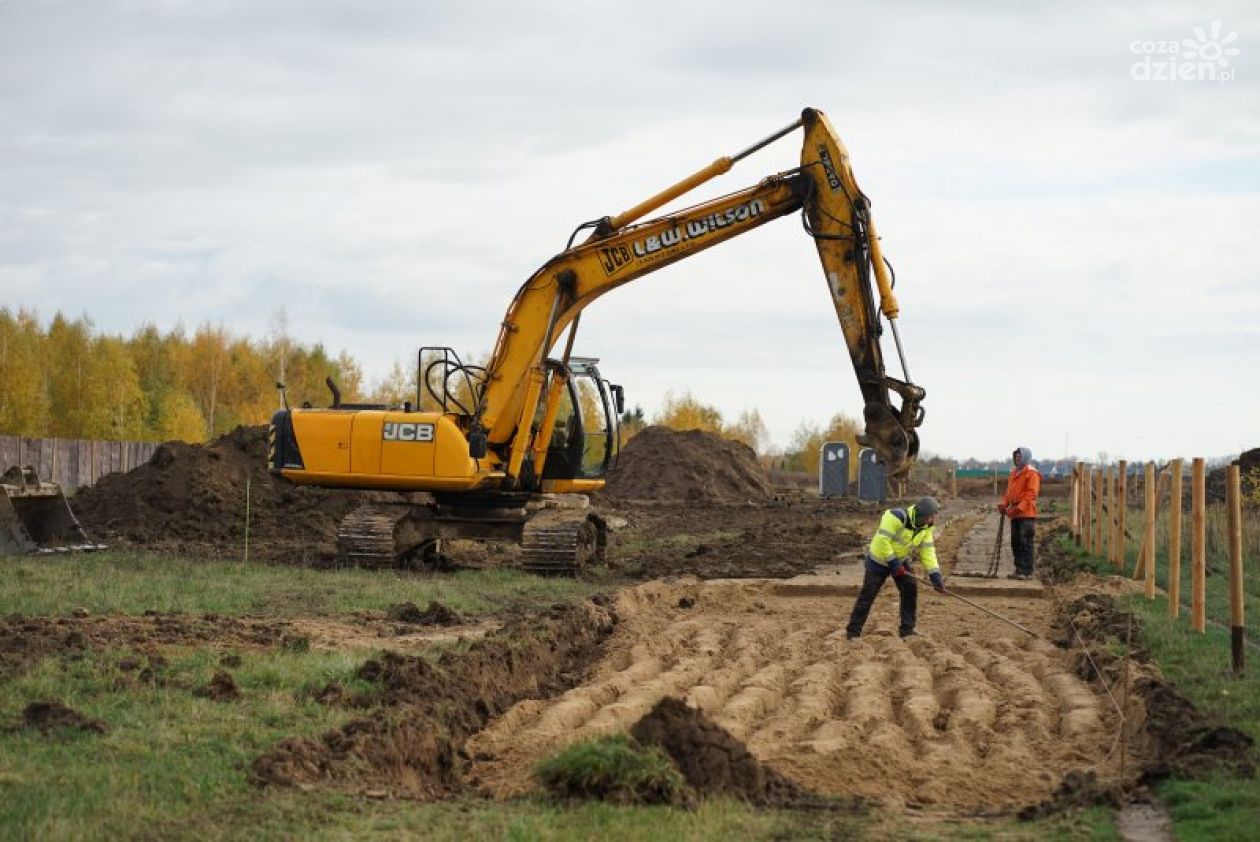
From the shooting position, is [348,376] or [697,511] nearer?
[697,511]

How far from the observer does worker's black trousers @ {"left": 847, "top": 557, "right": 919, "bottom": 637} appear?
14.1 meters

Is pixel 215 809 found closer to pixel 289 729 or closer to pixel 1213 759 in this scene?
pixel 289 729

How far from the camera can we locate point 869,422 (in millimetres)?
17250

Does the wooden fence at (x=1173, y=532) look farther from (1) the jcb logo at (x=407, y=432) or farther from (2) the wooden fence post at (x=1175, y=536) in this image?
(1) the jcb logo at (x=407, y=432)

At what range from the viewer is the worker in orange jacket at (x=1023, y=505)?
67.6 feet

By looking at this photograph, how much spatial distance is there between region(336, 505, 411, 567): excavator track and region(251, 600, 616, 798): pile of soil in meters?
6.03

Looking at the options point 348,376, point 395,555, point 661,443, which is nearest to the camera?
point 395,555

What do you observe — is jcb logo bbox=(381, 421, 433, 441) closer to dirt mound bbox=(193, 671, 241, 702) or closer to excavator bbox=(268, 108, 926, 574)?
excavator bbox=(268, 108, 926, 574)

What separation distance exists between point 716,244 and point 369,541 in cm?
594

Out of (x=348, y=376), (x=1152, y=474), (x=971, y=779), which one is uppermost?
(x=348, y=376)

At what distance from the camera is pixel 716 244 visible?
62.7 ft

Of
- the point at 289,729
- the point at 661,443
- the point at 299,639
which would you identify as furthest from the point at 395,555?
the point at 661,443

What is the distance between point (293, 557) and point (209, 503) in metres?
5.68

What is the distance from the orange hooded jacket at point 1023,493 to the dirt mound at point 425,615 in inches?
360
